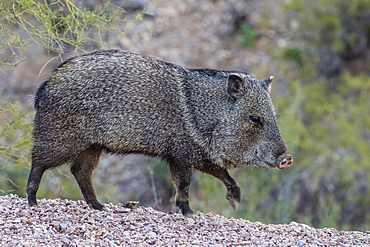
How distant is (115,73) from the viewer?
530cm

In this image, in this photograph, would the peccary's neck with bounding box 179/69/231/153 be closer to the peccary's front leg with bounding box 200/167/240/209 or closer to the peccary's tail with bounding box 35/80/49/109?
the peccary's front leg with bounding box 200/167/240/209

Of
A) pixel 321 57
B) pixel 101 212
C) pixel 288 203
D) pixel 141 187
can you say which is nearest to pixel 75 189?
pixel 141 187

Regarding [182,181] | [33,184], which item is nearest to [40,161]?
Result: [33,184]

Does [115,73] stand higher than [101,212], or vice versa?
[115,73]

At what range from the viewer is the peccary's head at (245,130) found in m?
5.25

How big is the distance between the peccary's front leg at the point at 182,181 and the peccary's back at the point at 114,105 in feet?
0.69

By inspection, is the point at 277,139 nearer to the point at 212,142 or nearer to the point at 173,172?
the point at 212,142

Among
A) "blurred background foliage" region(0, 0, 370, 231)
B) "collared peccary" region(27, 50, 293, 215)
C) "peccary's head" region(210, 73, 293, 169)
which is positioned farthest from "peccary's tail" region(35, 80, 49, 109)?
"blurred background foliage" region(0, 0, 370, 231)

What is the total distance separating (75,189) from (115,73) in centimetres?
650

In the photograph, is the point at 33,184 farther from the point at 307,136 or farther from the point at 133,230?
the point at 307,136

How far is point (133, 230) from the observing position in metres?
4.70

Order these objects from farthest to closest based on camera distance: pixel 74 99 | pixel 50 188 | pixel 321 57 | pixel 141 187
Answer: pixel 321 57 < pixel 141 187 < pixel 50 188 < pixel 74 99

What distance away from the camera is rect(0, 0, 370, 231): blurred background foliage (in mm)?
10609

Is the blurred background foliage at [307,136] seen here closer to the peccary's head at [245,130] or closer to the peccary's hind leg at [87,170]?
the peccary's hind leg at [87,170]
